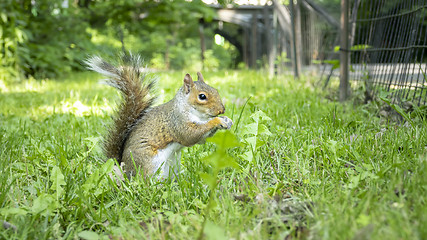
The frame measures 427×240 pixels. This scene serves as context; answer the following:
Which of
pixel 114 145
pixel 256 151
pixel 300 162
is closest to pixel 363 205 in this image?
pixel 300 162

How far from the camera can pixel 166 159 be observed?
1882 mm

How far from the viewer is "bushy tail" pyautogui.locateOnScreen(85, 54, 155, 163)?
199 cm

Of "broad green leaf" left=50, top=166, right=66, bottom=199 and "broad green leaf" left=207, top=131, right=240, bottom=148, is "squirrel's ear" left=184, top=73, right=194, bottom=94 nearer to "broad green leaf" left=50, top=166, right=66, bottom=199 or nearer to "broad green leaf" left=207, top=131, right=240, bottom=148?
"broad green leaf" left=50, top=166, right=66, bottom=199

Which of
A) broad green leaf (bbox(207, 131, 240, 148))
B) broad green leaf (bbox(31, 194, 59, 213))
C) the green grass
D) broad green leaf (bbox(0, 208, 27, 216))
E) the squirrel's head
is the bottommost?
the green grass

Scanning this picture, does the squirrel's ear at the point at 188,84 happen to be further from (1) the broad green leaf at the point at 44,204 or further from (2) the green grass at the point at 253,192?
(1) the broad green leaf at the point at 44,204

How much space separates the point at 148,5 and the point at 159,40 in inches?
331

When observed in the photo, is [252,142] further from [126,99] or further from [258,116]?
[126,99]

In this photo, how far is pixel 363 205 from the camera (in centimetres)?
118

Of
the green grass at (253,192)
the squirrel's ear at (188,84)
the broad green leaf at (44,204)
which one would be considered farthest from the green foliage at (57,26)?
the broad green leaf at (44,204)

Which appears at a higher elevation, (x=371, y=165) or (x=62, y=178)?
(x=62, y=178)

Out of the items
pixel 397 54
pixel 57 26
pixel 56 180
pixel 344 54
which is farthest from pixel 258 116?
pixel 57 26

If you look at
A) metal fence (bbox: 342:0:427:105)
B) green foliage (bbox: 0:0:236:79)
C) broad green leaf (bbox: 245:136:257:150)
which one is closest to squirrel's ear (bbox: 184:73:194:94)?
broad green leaf (bbox: 245:136:257:150)

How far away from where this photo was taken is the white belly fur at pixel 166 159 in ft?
6.06

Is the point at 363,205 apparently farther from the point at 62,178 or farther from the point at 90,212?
the point at 62,178
